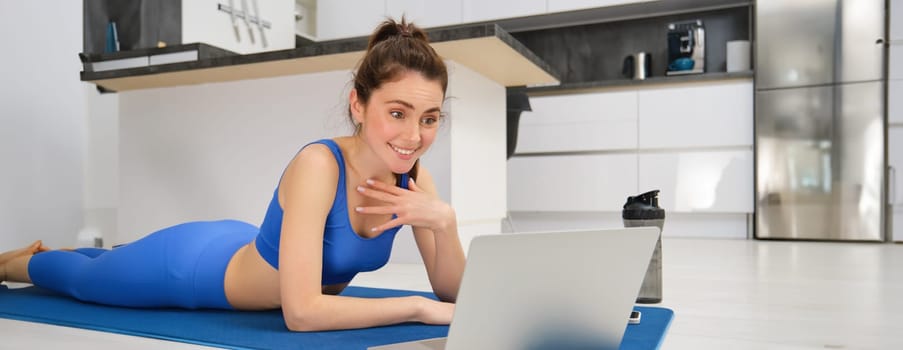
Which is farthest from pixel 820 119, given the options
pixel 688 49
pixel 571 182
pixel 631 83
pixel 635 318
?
pixel 635 318

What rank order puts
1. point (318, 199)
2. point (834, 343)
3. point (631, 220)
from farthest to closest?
point (631, 220) → point (834, 343) → point (318, 199)

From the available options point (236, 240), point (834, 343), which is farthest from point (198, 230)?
point (834, 343)

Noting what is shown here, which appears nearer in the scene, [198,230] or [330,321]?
[330,321]

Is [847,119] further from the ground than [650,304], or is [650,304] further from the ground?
[847,119]

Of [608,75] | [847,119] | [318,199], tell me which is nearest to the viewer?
[318,199]

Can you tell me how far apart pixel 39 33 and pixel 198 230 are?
110 inches

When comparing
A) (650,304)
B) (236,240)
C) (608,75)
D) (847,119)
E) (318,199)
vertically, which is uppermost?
(608,75)

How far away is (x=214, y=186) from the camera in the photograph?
3.01 metres

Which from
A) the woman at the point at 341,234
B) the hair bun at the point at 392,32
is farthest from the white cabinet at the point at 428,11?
the hair bun at the point at 392,32

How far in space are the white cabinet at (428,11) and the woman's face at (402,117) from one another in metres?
4.09

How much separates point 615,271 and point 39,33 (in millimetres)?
3756

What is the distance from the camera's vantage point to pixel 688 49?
4.56m

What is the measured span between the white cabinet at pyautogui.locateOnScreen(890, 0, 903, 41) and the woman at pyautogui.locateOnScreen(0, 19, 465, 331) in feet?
11.9

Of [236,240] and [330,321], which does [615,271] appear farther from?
[236,240]
